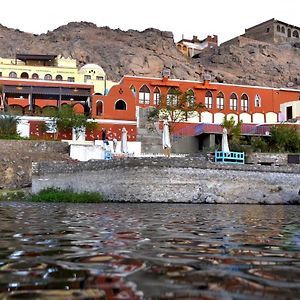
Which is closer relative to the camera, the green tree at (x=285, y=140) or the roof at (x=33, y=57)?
the green tree at (x=285, y=140)

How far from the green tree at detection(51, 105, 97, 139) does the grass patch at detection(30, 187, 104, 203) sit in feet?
55.5

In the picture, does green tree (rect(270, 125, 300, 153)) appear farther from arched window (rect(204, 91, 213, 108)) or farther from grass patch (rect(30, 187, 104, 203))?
grass patch (rect(30, 187, 104, 203))

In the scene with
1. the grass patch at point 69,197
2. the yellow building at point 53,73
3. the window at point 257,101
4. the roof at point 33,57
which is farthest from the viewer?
the roof at point 33,57

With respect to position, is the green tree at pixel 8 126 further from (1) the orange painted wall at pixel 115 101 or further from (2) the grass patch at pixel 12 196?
(2) the grass patch at pixel 12 196

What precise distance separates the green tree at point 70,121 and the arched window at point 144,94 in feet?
36.7

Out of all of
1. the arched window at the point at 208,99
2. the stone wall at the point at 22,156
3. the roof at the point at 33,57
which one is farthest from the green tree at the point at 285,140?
the roof at the point at 33,57

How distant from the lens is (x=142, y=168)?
2584 centimetres

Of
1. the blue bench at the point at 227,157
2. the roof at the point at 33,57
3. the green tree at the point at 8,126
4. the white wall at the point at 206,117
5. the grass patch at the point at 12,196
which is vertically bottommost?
the grass patch at the point at 12,196

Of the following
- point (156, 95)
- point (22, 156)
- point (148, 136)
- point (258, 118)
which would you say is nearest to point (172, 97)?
point (156, 95)

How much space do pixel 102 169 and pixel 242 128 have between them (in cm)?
2542

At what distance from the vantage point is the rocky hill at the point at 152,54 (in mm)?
92312

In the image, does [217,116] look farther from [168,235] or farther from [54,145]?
[168,235]

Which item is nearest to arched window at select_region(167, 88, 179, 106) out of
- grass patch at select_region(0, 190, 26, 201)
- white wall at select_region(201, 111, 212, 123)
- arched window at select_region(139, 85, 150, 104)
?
arched window at select_region(139, 85, 150, 104)

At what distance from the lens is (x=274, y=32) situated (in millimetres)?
117562
